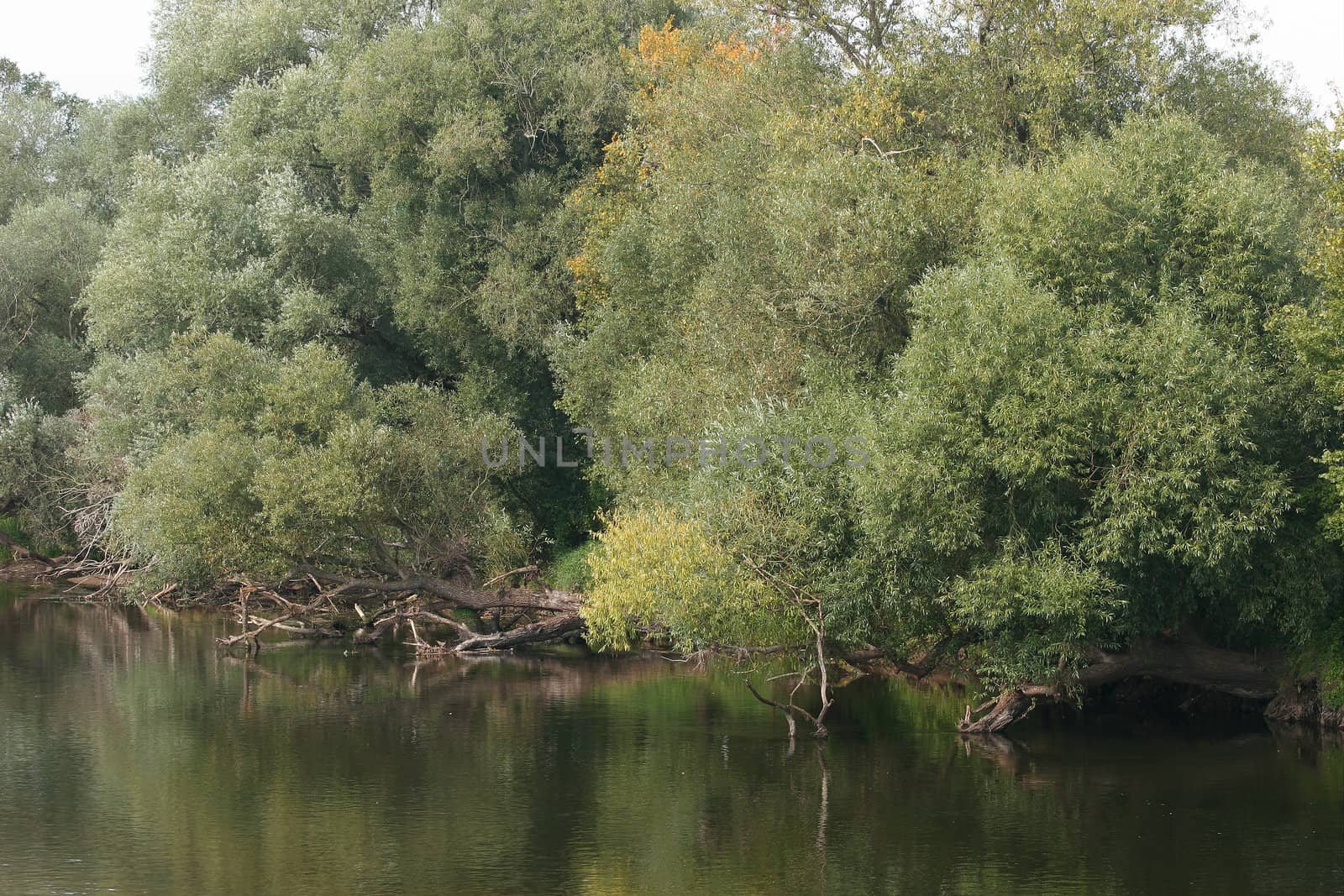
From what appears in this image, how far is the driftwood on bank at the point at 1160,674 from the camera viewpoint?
2834cm

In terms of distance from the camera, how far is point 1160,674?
96.3ft

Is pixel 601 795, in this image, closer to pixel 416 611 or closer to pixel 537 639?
pixel 537 639

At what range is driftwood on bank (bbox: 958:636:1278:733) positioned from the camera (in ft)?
93.0

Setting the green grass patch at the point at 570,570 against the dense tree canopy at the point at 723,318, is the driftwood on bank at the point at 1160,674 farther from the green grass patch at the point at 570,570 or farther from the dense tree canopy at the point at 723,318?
the green grass patch at the point at 570,570

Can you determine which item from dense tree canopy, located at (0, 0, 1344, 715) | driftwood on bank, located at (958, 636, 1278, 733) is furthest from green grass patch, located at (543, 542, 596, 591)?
driftwood on bank, located at (958, 636, 1278, 733)

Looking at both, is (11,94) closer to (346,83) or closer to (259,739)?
(346,83)

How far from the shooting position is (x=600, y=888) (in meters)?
18.8

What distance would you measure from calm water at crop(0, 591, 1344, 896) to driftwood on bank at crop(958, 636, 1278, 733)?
738 mm

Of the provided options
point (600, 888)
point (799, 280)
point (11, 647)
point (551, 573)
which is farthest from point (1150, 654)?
point (11, 647)

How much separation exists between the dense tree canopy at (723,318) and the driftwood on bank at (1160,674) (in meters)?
0.69

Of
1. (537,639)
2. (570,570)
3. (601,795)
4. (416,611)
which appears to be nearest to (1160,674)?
(601,795)

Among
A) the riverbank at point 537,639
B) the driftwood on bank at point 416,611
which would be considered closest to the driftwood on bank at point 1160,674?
the riverbank at point 537,639

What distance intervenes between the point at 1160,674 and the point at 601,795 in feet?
43.2

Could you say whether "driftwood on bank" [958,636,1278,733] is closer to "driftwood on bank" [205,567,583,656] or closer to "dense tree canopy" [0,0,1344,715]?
"dense tree canopy" [0,0,1344,715]
